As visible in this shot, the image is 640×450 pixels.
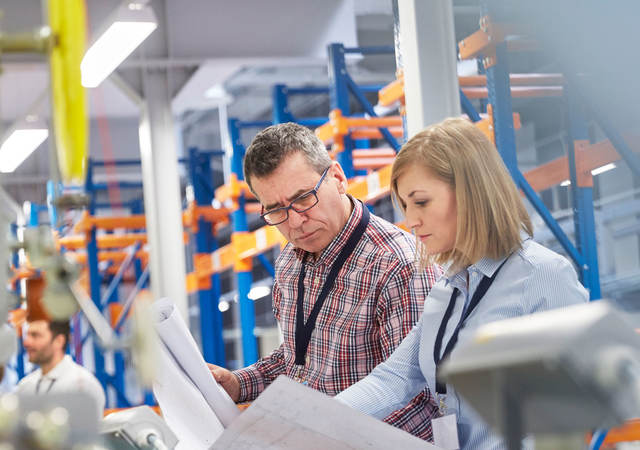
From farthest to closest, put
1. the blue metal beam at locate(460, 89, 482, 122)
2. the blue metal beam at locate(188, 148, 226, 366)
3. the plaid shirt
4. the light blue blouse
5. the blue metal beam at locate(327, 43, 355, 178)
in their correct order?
the blue metal beam at locate(188, 148, 226, 366) < the blue metal beam at locate(327, 43, 355, 178) < the blue metal beam at locate(460, 89, 482, 122) < the plaid shirt < the light blue blouse

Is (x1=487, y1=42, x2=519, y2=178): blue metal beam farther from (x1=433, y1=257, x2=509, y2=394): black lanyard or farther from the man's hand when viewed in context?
(x1=433, y1=257, x2=509, y2=394): black lanyard

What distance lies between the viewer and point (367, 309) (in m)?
2.23

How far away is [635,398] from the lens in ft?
1.87

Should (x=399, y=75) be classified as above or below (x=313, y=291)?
above

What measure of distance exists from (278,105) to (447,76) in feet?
11.4

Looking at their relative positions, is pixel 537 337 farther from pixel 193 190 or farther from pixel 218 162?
pixel 218 162

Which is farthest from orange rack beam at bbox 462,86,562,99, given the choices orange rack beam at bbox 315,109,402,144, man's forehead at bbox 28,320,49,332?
man's forehead at bbox 28,320,49,332

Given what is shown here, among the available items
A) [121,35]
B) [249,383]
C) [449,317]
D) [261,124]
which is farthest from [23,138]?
[449,317]

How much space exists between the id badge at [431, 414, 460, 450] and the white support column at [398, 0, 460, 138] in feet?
5.29

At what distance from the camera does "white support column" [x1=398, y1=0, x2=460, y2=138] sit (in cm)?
322

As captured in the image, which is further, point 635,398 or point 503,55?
point 503,55

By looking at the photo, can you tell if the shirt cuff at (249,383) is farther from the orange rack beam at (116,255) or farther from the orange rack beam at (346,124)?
the orange rack beam at (116,255)

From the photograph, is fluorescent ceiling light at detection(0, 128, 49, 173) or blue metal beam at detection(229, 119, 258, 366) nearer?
blue metal beam at detection(229, 119, 258, 366)

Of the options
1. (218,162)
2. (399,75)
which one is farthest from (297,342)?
(218,162)
